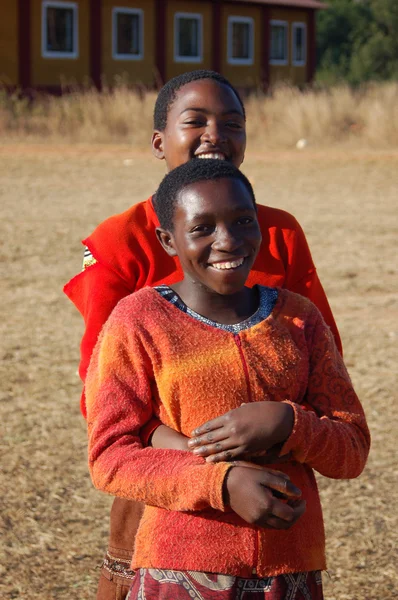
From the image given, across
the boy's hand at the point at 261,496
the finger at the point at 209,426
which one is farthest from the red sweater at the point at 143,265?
the boy's hand at the point at 261,496

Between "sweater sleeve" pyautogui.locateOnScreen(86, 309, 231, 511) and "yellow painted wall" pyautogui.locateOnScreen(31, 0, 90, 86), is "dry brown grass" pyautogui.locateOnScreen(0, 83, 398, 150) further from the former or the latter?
"sweater sleeve" pyautogui.locateOnScreen(86, 309, 231, 511)

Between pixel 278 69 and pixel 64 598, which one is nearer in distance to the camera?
pixel 64 598

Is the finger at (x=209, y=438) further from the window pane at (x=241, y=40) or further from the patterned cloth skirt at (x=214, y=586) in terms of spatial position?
the window pane at (x=241, y=40)

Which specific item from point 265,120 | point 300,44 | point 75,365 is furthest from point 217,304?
point 300,44

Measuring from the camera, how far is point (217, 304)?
6.78 ft

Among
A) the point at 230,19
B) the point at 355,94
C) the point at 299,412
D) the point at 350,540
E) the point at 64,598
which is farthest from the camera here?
the point at 230,19

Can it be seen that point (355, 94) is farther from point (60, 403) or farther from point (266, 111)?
point (60, 403)

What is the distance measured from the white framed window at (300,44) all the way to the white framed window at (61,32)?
870 cm

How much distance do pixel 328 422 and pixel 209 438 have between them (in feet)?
0.85

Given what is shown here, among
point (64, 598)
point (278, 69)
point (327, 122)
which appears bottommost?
point (64, 598)

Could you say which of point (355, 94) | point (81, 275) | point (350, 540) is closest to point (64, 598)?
point (350, 540)

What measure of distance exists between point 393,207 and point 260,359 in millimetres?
10619

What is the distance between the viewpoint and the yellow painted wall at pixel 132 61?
26.3 m

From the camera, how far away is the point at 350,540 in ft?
13.3
